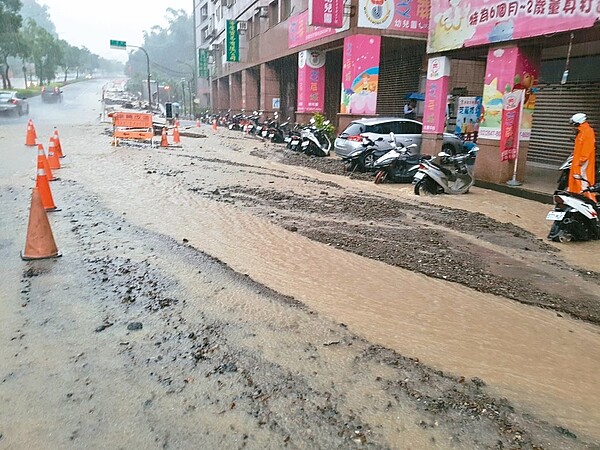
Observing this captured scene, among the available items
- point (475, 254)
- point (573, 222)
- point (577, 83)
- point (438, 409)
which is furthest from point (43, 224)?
point (577, 83)

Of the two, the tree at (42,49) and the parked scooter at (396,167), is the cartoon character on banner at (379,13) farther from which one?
the tree at (42,49)

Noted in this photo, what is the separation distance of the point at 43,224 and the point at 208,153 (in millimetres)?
11657

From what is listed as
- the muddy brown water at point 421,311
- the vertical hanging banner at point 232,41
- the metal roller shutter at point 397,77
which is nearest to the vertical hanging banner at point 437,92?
the muddy brown water at point 421,311

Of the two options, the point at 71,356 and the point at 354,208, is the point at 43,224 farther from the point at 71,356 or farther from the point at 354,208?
the point at 354,208

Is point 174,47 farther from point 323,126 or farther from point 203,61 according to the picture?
point 323,126

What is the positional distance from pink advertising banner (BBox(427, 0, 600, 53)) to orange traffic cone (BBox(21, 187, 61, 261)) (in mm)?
9500

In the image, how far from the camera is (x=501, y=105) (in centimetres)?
1073

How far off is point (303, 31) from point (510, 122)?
14951 mm

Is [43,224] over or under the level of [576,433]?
over

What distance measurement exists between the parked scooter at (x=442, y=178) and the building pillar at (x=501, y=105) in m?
1.05

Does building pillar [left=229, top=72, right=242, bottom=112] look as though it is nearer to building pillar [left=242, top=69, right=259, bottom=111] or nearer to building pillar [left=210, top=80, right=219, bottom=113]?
building pillar [left=242, top=69, right=259, bottom=111]

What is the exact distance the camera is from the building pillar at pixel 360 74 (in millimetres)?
18094

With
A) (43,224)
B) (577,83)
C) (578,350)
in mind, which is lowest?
(578,350)

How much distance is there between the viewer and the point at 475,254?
597cm
